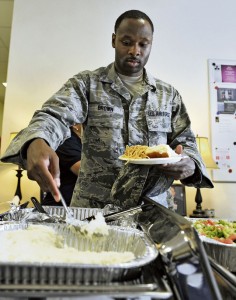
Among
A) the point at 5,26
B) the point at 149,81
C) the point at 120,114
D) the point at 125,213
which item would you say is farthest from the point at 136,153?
the point at 5,26

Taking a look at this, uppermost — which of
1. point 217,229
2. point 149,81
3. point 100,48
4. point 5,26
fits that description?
point 5,26

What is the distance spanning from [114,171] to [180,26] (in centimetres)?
183

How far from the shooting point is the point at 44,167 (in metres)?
0.48

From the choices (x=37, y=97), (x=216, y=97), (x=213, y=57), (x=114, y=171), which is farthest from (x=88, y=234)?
(x=213, y=57)

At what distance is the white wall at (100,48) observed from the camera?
2.16 metres

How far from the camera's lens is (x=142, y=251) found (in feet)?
1.28

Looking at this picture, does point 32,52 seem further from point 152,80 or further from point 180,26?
point 152,80

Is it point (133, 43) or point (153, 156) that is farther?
point (133, 43)

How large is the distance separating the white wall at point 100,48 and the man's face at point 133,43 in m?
1.33

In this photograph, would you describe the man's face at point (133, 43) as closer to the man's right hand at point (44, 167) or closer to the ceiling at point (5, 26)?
the man's right hand at point (44, 167)

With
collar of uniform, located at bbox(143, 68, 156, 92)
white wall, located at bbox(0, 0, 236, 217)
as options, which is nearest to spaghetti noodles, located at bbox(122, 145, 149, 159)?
collar of uniform, located at bbox(143, 68, 156, 92)

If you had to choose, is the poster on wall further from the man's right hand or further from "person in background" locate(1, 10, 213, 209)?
the man's right hand

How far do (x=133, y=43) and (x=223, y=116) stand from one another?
1517 millimetres

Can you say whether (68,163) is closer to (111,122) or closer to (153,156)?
(111,122)
